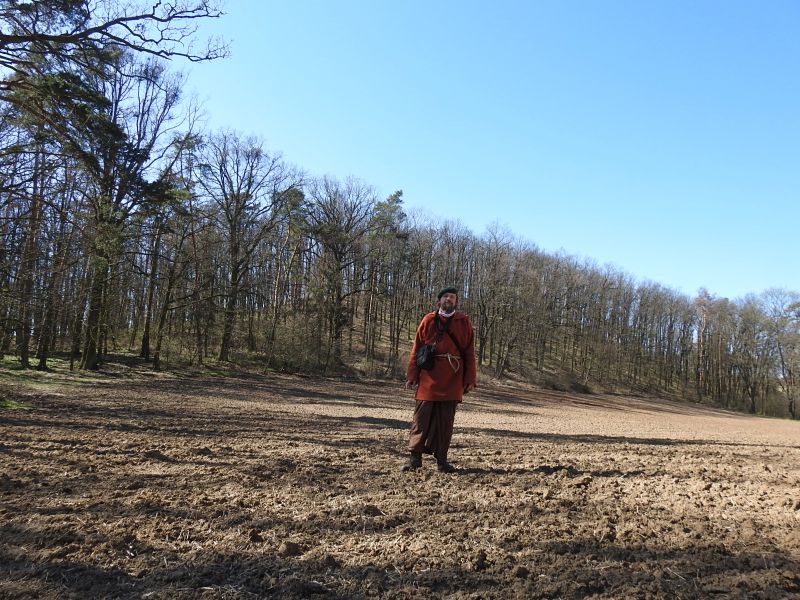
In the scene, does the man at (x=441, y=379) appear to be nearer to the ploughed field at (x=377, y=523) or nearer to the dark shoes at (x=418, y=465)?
the dark shoes at (x=418, y=465)

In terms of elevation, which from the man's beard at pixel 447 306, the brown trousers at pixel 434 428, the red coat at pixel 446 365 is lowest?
the brown trousers at pixel 434 428

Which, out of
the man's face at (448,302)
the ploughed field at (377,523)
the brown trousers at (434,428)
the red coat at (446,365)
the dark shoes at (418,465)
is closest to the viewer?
the ploughed field at (377,523)

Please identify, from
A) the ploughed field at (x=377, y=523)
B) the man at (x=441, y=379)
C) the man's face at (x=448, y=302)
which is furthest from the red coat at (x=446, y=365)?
the ploughed field at (x=377, y=523)

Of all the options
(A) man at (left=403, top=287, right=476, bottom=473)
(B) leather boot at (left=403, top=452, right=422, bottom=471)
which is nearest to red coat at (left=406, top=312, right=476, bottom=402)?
(A) man at (left=403, top=287, right=476, bottom=473)

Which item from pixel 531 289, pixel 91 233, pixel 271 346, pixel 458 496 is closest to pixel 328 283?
pixel 271 346

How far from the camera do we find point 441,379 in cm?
579

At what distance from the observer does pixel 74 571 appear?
281 cm

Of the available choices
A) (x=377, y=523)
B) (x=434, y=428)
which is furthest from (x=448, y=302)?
(x=377, y=523)

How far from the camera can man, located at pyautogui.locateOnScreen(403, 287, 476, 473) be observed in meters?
5.69

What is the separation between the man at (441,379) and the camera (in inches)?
224

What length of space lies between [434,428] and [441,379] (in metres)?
0.55

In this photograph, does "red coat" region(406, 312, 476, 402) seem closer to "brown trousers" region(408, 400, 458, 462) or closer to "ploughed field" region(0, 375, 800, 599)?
"brown trousers" region(408, 400, 458, 462)

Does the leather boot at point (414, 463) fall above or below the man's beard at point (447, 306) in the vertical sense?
below

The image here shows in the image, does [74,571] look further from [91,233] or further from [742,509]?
[91,233]
